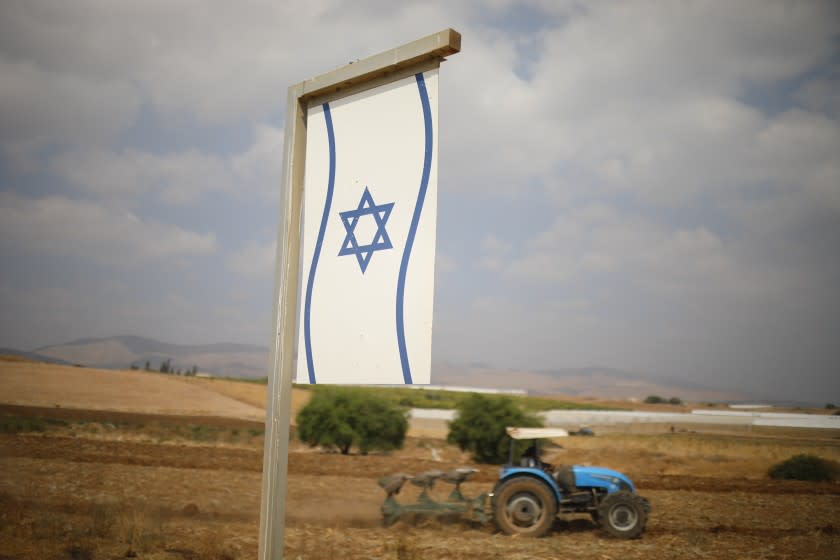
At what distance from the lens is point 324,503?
14891mm

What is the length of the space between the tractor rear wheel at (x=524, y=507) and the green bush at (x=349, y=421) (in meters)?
18.5

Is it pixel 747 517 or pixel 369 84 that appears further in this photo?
pixel 747 517

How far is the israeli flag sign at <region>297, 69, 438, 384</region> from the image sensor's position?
3080 millimetres

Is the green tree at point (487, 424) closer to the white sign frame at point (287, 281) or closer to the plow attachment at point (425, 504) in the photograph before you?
the plow attachment at point (425, 504)

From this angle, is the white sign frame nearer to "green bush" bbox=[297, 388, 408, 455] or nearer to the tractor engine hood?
the tractor engine hood

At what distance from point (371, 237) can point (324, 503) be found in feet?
42.2

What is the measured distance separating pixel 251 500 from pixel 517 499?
5834mm

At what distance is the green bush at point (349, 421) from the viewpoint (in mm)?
29594

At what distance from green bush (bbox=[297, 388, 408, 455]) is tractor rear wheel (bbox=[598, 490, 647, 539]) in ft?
62.5

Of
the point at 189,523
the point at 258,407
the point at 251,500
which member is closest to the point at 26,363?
the point at 258,407

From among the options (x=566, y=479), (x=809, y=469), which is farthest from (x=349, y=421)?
(x=566, y=479)

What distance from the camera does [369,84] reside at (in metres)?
3.46

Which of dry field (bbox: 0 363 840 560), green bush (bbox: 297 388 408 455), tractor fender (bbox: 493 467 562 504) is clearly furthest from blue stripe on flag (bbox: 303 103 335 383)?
green bush (bbox: 297 388 408 455)

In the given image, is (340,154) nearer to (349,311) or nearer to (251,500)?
(349,311)
